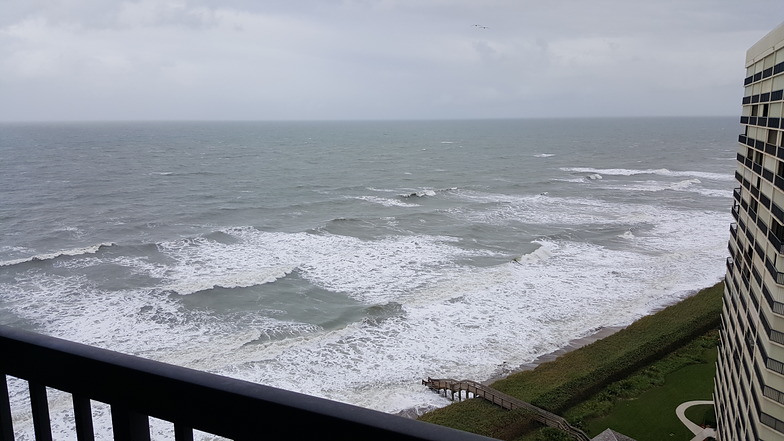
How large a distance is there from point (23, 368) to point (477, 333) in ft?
63.1

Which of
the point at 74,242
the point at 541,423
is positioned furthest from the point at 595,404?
the point at 74,242

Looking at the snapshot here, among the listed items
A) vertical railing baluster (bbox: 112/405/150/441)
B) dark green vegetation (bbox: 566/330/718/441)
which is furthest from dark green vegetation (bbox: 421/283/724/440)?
vertical railing baluster (bbox: 112/405/150/441)

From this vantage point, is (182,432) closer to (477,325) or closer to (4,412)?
(4,412)

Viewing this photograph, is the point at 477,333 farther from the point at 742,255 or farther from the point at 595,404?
the point at 742,255

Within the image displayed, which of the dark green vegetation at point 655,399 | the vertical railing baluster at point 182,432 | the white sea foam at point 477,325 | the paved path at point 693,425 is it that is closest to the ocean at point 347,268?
the white sea foam at point 477,325

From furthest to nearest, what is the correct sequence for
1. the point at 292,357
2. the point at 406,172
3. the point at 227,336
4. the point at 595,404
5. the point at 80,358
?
the point at 406,172 → the point at 227,336 → the point at 292,357 → the point at 595,404 → the point at 80,358

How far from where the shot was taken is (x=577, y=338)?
19.9 meters

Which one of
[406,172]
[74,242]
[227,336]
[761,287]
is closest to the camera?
[761,287]

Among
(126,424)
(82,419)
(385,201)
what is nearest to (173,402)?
(126,424)

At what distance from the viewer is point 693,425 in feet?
46.9

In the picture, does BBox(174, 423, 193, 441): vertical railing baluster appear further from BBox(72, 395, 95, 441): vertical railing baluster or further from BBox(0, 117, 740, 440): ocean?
BBox(0, 117, 740, 440): ocean

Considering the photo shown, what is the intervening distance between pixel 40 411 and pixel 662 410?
637 inches

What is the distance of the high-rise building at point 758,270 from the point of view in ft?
27.6

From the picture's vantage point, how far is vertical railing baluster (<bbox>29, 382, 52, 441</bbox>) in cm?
148
